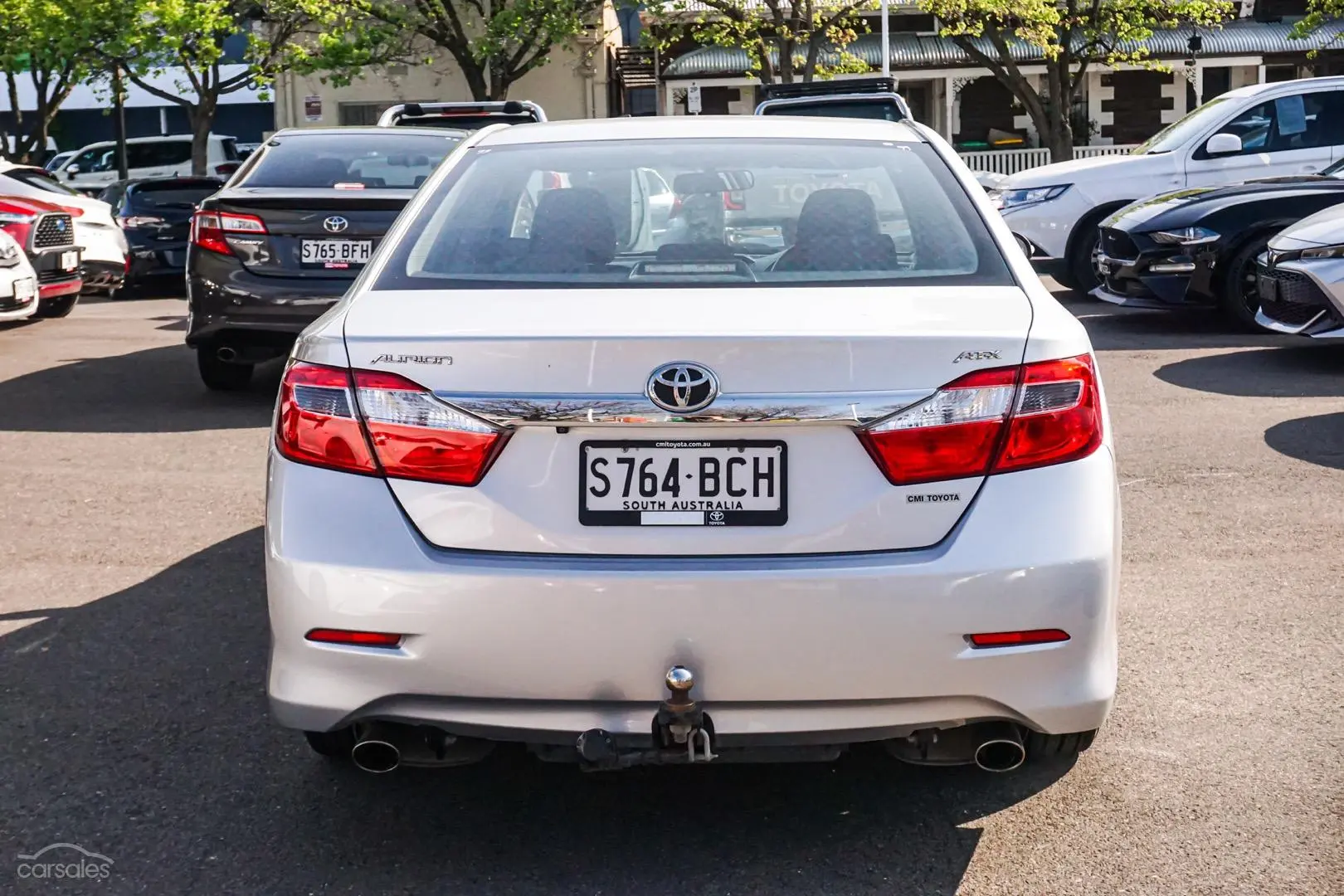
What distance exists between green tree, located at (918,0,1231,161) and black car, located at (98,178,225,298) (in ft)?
55.5

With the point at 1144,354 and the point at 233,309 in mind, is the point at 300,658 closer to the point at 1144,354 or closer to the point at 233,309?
the point at 233,309

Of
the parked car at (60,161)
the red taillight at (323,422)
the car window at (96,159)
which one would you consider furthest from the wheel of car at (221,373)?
the parked car at (60,161)

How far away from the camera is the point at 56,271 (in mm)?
14680

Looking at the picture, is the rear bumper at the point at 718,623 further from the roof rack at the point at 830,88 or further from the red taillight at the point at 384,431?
the roof rack at the point at 830,88

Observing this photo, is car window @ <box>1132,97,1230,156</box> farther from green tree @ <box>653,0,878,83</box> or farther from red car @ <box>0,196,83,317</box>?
green tree @ <box>653,0,878,83</box>

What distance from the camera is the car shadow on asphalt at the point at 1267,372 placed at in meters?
9.37

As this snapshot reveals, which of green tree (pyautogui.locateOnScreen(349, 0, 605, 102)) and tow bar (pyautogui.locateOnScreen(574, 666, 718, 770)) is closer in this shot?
tow bar (pyautogui.locateOnScreen(574, 666, 718, 770))

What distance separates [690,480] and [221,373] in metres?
7.71

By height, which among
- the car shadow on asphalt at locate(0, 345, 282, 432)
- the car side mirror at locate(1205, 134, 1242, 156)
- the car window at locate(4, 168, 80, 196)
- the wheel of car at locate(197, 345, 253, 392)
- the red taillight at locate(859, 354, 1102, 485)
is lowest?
the car shadow on asphalt at locate(0, 345, 282, 432)

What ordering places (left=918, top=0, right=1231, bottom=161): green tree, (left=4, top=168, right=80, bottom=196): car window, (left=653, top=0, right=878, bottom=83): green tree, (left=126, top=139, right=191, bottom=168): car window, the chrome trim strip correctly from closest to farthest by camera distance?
1. the chrome trim strip
2. (left=4, top=168, right=80, bottom=196): car window
3. (left=918, top=0, right=1231, bottom=161): green tree
4. (left=126, top=139, right=191, bottom=168): car window
5. (left=653, top=0, right=878, bottom=83): green tree

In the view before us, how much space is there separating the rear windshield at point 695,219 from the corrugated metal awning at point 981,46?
1377 inches

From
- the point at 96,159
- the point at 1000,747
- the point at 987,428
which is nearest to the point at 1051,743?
the point at 1000,747

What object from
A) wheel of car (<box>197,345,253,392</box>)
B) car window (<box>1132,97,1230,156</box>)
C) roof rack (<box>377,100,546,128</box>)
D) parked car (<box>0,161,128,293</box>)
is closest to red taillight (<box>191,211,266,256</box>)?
wheel of car (<box>197,345,253,392</box>)

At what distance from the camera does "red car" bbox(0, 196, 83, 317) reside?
14.5 meters
